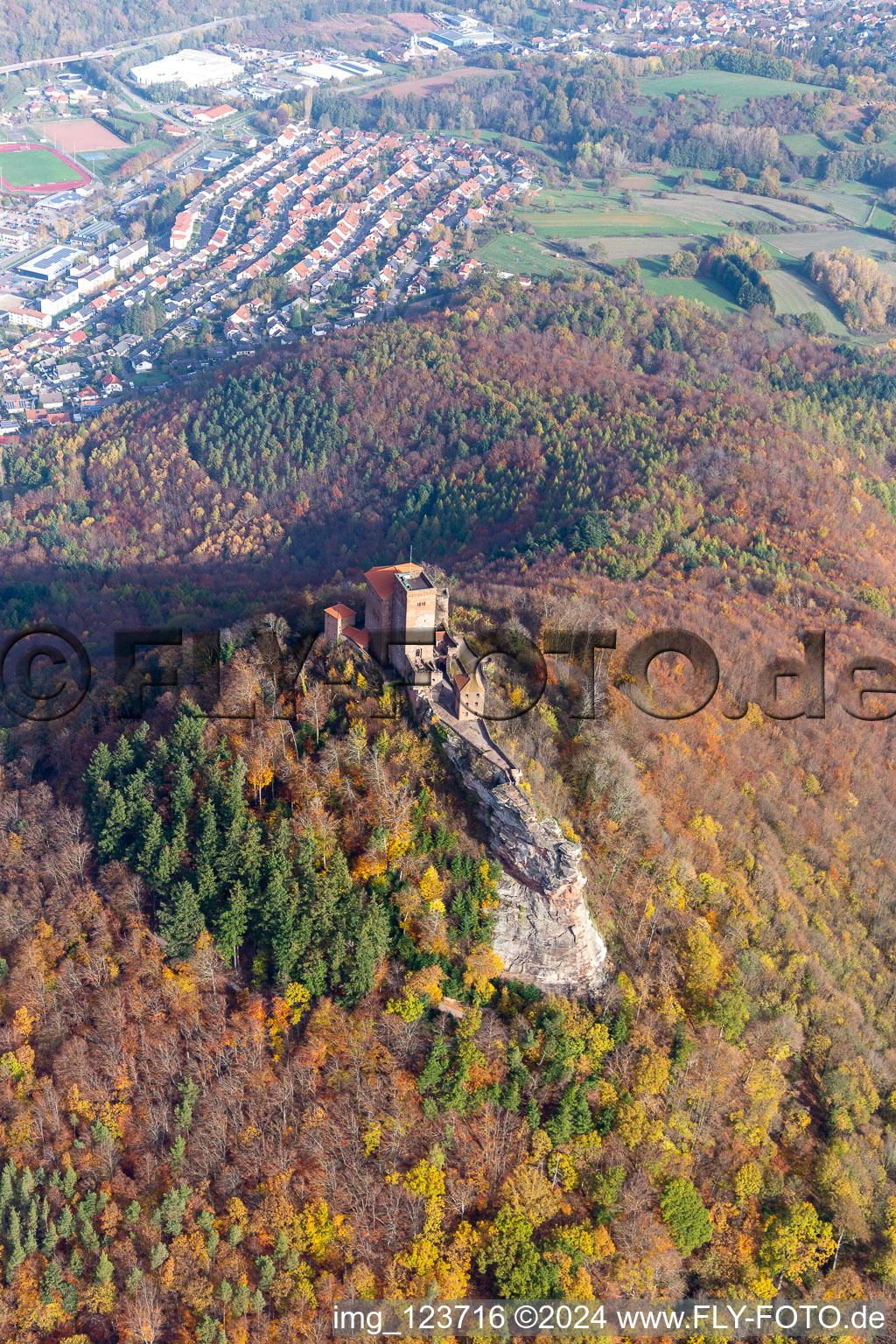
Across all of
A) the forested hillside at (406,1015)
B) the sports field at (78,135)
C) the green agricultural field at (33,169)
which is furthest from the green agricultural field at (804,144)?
the forested hillside at (406,1015)

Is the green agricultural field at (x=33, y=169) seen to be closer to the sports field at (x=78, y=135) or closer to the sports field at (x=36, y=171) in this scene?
the sports field at (x=36, y=171)

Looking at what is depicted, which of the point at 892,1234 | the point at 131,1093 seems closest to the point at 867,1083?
the point at 892,1234

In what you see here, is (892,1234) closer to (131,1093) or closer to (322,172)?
(131,1093)

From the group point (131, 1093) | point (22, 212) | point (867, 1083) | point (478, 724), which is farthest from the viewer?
point (22, 212)

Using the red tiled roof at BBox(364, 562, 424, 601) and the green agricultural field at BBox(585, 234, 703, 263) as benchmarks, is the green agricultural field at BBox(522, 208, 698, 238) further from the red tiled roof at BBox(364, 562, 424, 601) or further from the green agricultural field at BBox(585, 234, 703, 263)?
the red tiled roof at BBox(364, 562, 424, 601)

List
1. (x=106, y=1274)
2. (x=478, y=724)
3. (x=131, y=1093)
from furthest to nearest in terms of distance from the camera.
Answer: (x=478, y=724), (x=131, y=1093), (x=106, y=1274)
